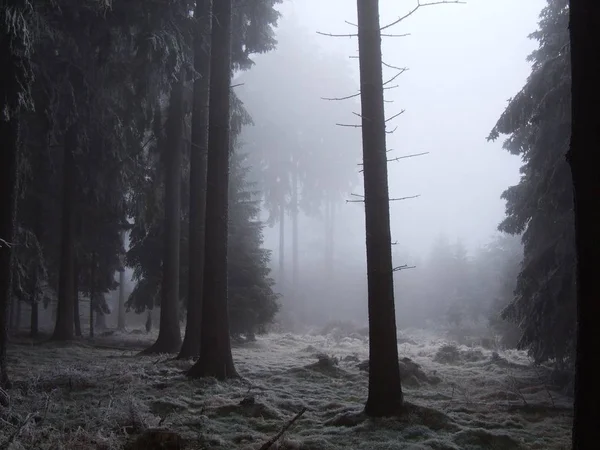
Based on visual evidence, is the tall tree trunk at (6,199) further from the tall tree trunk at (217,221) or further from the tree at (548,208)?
the tree at (548,208)

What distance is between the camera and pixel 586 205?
382 centimetres

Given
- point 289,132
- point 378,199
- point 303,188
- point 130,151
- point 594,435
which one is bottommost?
point 594,435

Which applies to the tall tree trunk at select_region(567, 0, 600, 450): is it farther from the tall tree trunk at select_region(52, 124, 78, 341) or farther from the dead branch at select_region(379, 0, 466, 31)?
the tall tree trunk at select_region(52, 124, 78, 341)

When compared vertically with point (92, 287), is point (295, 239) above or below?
above

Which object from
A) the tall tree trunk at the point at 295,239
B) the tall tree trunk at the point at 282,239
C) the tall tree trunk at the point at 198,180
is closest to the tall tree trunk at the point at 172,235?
the tall tree trunk at the point at 198,180

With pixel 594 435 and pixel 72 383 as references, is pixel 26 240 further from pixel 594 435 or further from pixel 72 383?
pixel 594 435

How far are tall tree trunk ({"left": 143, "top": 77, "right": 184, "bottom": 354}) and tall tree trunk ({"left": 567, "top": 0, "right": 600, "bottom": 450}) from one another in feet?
37.5

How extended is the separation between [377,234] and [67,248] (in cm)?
1299

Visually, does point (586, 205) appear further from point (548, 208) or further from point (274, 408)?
point (548, 208)

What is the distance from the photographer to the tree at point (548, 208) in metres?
8.88

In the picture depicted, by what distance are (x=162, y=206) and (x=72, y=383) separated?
8.88m

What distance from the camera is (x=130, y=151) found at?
51.5 feet

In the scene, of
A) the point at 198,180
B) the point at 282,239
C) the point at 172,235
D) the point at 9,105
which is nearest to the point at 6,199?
the point at 9,105

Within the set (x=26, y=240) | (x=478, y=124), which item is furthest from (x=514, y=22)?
(x=26, y=240)
